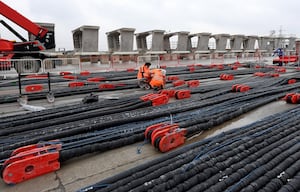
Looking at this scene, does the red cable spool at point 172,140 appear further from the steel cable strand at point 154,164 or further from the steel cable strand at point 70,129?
the steel cable strand at point 70,129

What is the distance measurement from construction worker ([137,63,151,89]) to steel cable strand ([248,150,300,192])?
585cm

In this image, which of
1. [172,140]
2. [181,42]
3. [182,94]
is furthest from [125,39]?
[172,140]

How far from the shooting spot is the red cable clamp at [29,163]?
2414 millimetres

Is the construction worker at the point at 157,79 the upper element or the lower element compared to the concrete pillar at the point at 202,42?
lower

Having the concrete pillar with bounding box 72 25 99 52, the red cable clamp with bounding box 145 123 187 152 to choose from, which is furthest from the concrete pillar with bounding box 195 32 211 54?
the red cable clamp with bounding box 145 123 187 152

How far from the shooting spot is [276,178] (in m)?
2.15

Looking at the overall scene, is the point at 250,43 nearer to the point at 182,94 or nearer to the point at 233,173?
the point at 182,94

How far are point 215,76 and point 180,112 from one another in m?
7.43

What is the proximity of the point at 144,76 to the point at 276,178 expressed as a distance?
6.17 metres

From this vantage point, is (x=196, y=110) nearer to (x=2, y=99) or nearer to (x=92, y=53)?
(x=2, y=99)

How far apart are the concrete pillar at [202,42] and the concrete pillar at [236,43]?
5.40m

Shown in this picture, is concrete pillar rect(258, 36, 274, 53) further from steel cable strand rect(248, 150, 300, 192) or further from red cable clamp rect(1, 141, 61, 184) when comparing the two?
red cable clamp rect(1, 141, 61, 184)

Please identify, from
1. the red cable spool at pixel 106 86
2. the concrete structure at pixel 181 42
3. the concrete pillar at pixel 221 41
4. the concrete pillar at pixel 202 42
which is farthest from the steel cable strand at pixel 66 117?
the concrete pillar at pixel 221 41

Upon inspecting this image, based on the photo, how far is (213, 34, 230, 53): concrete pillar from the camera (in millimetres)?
32656
